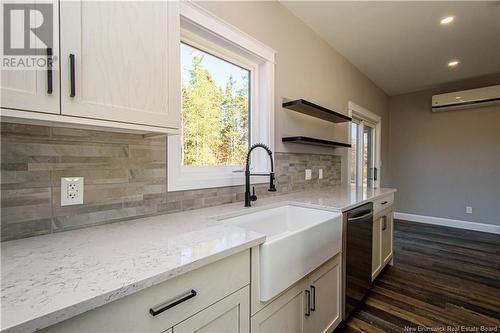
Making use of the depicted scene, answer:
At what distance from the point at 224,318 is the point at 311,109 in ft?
6.72

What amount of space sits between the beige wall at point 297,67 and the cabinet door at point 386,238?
0.95m

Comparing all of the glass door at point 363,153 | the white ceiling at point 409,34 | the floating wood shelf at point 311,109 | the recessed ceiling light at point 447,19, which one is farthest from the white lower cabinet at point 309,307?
the recessed ceiling light at point 447,19

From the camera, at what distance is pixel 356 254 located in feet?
5.86

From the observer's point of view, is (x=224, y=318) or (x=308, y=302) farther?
(x=308, y=302)

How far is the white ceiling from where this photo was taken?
2289 millimetres

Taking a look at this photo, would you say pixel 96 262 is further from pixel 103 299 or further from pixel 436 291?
pixel 436 291

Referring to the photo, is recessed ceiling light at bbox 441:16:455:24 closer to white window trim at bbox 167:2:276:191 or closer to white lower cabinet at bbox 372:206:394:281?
white window trim at bbox 167:2:276:191

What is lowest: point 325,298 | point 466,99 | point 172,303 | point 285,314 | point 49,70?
point 325,298

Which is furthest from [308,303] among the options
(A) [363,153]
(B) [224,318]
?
(A) [363,153]

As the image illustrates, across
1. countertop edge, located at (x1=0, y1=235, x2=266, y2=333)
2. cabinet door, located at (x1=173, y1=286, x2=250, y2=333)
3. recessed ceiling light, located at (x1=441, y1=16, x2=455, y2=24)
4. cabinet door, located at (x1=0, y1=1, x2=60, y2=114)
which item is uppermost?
recessed ceiling light, located at (x1=441, y1=16, x2=455, y2=24)

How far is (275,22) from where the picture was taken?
2178mm

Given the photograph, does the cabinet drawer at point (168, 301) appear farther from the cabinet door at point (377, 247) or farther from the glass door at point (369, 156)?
the glass door at point (369, 156)

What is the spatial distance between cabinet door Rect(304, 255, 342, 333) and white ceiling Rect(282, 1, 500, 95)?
2.33 m

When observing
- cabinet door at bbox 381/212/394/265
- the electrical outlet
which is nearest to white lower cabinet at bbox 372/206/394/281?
cabinet door at bbox 381/212/394/265
